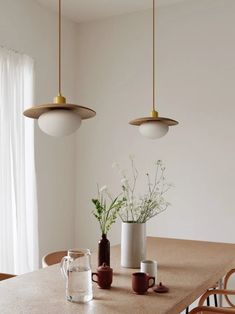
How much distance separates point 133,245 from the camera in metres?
2.39

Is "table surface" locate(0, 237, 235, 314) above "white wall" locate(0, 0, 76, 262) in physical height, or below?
below

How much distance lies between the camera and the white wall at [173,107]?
379cm

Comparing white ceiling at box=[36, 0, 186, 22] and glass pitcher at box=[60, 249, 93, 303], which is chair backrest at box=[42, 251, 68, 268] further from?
white ceiling at box=[36, 0, 186, 22]

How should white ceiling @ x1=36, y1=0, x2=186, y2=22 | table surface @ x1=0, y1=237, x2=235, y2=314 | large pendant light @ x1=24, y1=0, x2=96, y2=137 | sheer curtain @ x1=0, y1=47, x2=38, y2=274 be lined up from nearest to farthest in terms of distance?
1. table surface @ x1=0, y1=237, x2=235, y2=314
2. large pendant light @ x1=24, y1=0, x2=96, y2=137
3. sheer curtain @ x1=0, y1=47, x2=38, y2=274
4. white ceiling @ x1=36, y1=0, x2=186, y2=22

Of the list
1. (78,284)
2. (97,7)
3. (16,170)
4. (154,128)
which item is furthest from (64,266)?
(97,7)

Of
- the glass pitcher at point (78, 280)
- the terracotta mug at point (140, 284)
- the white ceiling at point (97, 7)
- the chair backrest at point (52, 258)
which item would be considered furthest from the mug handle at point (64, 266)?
the white ceiling at point (97, 7)

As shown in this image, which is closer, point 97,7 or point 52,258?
point 52,258

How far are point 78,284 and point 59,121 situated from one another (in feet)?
2.08

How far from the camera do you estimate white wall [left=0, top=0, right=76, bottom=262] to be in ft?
12.5

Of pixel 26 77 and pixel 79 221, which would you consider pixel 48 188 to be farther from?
pixel 26 77

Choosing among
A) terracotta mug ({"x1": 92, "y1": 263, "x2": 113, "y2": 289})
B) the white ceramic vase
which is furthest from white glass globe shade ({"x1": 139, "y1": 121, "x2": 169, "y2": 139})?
terracotta mug ({"x1": 92, "y1": 263, "x2": 113, "y2": 289})

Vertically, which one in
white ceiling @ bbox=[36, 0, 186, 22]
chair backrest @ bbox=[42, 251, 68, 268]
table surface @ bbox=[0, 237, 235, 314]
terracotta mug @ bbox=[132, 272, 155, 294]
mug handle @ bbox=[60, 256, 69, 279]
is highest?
white ceiling @ bbox=[36, 0, 186, 22]

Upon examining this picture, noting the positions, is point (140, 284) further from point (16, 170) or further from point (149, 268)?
point (16, 170)

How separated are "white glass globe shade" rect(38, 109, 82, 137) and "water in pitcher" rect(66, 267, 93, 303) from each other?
54cm
